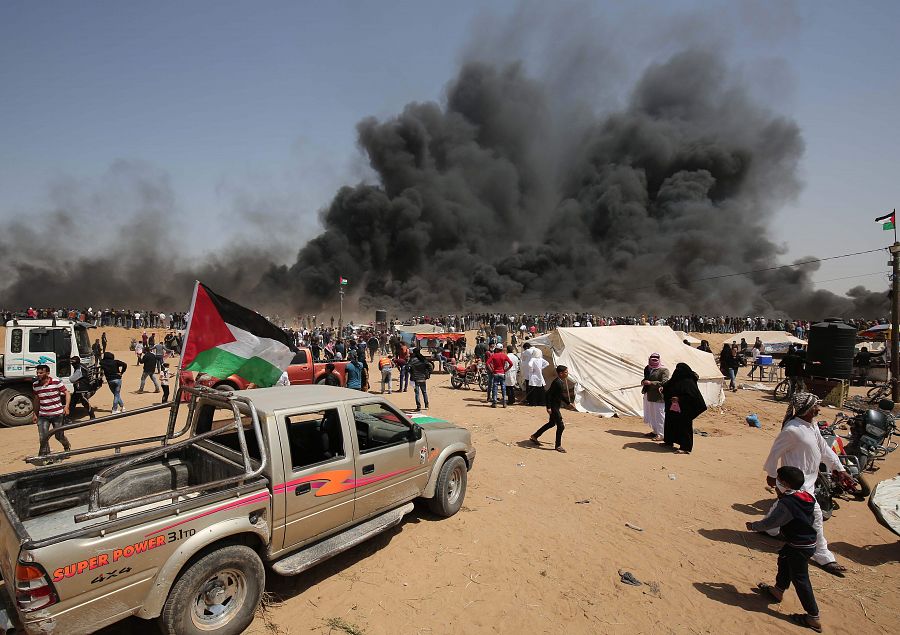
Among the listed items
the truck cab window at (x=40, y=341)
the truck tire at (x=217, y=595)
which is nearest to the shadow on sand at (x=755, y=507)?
the truck tire at (x=217, y=595)

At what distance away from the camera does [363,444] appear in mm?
4656

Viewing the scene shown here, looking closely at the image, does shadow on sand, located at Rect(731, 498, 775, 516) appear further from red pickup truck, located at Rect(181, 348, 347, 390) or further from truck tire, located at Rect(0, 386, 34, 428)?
truck tire, located at Rect(0, 386, 34, 428)

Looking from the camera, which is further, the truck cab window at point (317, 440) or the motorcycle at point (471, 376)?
the motorcycle at point (471, 376)

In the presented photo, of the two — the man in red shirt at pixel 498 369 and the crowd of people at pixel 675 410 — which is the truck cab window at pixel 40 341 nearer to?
the crowd of people at pixel 675 410

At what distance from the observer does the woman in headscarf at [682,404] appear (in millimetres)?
8000

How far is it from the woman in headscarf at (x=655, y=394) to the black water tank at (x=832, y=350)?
7256mm

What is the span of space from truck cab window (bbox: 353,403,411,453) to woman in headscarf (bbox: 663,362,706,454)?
5484 millimetres

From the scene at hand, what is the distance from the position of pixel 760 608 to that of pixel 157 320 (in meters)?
40.2

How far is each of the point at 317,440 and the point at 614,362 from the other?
8.85 meters

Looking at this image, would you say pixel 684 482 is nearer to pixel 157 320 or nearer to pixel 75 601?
pixel 75 601

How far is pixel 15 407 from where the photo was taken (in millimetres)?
9922

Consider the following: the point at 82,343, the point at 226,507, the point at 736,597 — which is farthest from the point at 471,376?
the point at 226,507

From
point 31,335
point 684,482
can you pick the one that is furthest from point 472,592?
point 31,335

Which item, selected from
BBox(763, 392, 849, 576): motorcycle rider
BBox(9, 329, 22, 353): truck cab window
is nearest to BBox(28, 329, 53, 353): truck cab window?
BBox(9, 329, 22, 353): truck cab window
